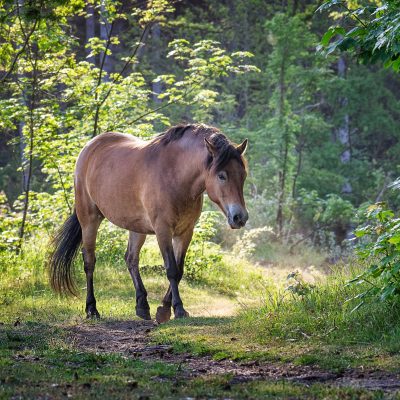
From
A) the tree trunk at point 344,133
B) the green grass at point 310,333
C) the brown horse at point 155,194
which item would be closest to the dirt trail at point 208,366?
the green grass at point 310,333

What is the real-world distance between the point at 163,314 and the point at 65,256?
2.03 metres

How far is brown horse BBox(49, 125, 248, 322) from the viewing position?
27.3 feet

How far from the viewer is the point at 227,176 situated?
825 centimetres

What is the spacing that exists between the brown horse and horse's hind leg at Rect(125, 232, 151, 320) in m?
0.01

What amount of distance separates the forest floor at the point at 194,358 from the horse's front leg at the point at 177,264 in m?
0.15

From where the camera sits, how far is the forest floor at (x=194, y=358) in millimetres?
5051

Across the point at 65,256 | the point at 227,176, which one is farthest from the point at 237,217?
the point at 65,256

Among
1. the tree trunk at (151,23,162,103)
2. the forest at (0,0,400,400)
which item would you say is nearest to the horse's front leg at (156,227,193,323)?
the forest at (0,0,400,400)

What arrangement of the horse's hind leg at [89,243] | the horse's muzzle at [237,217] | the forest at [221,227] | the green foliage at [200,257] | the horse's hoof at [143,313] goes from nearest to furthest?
the forest at [221,227]
the horse's muzzle at [237,217]
the horse's hoof at [143,313]
the horse's hind leg at [89,243]
the green foliage at [200,257]

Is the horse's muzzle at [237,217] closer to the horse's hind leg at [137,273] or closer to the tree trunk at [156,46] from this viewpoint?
the horse's hind leg at [137,273]

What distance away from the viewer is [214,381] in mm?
5328

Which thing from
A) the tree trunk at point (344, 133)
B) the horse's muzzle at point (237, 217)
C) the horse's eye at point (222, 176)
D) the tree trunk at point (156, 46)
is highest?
the tree trunk at point (156, 46)

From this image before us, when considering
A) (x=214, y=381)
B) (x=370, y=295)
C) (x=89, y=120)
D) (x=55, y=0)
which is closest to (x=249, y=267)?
(x=89, y=120)

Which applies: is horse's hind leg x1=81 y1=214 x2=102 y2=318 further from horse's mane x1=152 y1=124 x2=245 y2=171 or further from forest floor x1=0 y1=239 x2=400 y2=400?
horse's mane x1=152 y1=124 x2=245 y2=171
